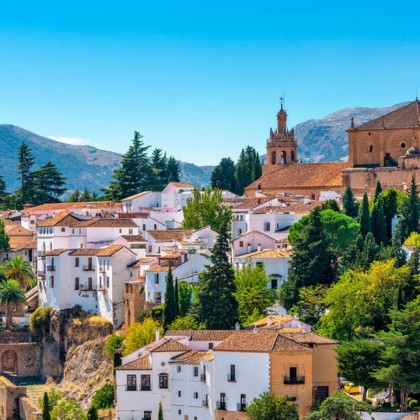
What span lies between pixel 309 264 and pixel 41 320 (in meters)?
23.8

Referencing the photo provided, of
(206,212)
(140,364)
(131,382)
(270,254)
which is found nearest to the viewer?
(131,382)

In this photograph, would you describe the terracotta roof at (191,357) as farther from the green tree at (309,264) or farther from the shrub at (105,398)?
the green tree at (309,264)

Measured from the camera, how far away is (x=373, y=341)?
6366 centimetres

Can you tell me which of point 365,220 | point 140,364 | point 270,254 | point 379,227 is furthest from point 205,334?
point 379,227

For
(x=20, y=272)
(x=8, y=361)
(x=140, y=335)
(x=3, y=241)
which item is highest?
(x=3, y=241)

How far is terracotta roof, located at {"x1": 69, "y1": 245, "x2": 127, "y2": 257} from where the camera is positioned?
289ft

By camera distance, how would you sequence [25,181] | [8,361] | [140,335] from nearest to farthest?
[140,335]
[8,361]
[25,181]

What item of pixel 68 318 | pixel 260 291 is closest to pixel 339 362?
pixel 260 291

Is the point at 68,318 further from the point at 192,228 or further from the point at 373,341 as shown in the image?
the point at 373,341

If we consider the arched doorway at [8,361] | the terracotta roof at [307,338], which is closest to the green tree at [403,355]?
the terracotta roof at [307,338]

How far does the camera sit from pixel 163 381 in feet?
219

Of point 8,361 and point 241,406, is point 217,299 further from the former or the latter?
point 8,361

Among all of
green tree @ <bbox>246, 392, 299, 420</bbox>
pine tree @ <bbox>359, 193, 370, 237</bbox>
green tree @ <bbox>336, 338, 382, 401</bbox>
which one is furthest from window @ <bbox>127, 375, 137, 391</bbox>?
pine tree @ <bbox>359, 193, 370, 237</bbox>

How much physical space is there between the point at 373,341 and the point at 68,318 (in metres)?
32.3
